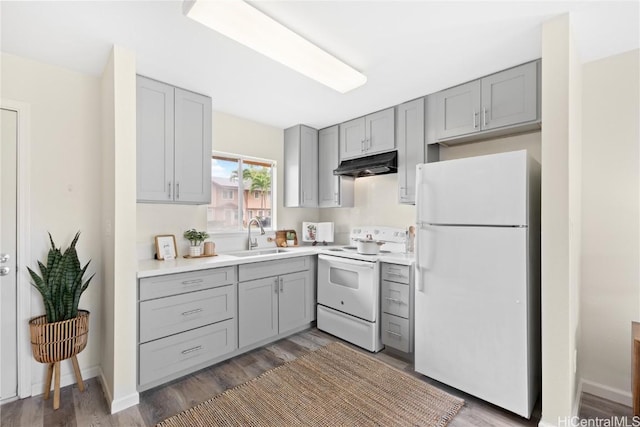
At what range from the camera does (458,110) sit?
8.48 ft

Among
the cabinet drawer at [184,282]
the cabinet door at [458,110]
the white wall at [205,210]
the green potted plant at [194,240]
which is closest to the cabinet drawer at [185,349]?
the cabinet drawer at [184,282]

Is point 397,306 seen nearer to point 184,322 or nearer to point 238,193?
point 184,322

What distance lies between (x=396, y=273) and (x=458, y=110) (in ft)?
4.98

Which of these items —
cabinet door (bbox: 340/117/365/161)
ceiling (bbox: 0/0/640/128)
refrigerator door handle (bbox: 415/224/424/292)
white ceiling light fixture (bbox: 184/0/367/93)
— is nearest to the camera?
white ceiling light fixture (bbox: 184/0/367/93)

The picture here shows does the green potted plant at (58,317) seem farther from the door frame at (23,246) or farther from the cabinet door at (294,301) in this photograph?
the cabinet door at (294,301)

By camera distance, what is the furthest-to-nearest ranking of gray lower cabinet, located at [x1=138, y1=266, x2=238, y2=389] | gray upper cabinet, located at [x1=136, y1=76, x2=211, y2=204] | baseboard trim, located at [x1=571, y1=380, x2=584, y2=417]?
gray upper cabinet, located at [x1=136, y1=76, x2=211, y2=204]
gray lower cabinet, located at [x1=138, y1=266, x2=238, y2=389]
baseboard trim, located at [x1=571, y1=380, x2=584, y2=417]

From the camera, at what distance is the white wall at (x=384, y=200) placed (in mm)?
2701

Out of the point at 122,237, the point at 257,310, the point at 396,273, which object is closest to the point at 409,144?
the point at 396,273

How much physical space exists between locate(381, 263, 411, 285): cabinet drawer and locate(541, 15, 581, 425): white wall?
3.38ft

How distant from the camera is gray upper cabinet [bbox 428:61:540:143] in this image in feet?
7.16

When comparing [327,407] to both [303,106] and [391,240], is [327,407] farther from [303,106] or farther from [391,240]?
[303,106]

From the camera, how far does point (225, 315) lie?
258 centimetres

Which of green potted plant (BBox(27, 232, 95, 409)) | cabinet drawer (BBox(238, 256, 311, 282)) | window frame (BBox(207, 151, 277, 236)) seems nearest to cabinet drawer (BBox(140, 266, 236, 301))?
cabinet drawer (BBox(238, 256, 311, 282))

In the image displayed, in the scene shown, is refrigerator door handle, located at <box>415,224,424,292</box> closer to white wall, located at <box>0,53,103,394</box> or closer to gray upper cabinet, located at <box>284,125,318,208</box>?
gray upper cabinet, located at <box>284,125,318,208</box>
